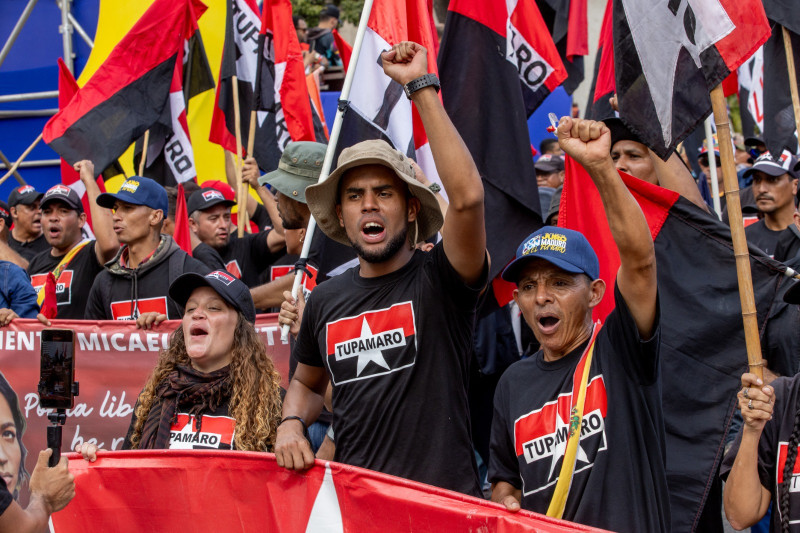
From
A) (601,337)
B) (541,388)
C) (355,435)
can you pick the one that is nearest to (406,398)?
(355,435)

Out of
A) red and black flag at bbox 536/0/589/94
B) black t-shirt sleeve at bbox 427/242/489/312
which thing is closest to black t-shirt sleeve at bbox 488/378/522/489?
black t-shirt sleeve at bbox 427/242/489/312

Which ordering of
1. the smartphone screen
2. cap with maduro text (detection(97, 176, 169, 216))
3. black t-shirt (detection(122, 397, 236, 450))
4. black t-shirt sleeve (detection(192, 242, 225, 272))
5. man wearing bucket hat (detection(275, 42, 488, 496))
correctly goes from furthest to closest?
black t-shirt sleeve (detection(192, 242, 225, 272)) → cap with maduro text (detection(97, 176, 169, 216)) → black t-shirt (detection(122, 397, 236, 450)) → man wearing bucket hat (detection(275, 42, 488, 496)) → the smartphone screen

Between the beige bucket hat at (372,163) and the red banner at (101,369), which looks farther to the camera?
the red banner at (101,369)

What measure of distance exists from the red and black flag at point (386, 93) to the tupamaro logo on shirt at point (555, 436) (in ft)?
7.06

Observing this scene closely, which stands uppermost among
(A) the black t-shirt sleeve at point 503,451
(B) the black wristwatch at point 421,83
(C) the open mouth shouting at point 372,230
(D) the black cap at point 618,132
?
(D) the black cap at point 618,132

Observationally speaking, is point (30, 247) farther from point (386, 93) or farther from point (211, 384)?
point (211, 384)

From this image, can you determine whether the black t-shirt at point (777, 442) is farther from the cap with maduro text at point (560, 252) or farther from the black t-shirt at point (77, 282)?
the black t-shirt at point (77, 282)

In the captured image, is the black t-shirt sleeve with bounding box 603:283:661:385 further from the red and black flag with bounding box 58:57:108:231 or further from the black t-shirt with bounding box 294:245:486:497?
the red and black flag with bounding box 58:57:108:231

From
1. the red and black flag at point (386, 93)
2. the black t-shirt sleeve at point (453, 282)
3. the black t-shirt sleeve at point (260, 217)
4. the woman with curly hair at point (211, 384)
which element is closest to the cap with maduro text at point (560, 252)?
the black t-shirt sleeve at point (453, 282)

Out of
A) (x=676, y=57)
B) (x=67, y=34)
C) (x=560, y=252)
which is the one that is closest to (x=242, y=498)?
(x=560, y=252)

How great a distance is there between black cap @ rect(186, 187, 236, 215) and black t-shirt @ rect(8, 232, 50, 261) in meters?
2.30

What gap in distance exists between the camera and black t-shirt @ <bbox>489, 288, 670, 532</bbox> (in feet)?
A: 9.50

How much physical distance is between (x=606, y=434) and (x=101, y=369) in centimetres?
Result: 356

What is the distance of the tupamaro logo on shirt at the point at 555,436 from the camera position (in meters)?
2.97
